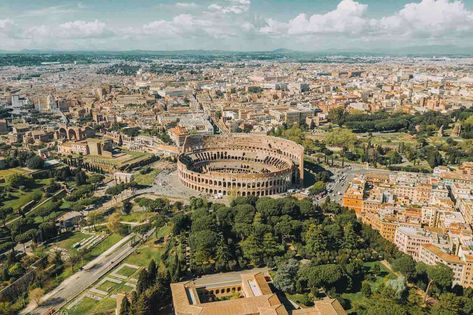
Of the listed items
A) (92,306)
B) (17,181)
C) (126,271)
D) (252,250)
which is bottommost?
(92,306)

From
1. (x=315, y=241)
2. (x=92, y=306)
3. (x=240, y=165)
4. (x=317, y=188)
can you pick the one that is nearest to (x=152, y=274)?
(x=92, y=306)

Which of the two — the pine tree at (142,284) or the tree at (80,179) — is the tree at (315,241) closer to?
the pine tree at (142,284)

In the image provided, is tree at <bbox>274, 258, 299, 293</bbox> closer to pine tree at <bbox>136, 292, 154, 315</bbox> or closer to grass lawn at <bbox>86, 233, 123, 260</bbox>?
pine tree at <bbox>136, 292, 154, 315</bbox>

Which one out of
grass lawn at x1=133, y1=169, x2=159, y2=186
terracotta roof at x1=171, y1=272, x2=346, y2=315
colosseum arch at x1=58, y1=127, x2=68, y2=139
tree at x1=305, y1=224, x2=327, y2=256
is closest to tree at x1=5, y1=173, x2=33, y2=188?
grass lawn at x1=133, y1=169, x2=159, y2=186

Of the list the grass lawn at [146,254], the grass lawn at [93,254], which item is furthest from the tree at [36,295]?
the grass lawn at [146,254]

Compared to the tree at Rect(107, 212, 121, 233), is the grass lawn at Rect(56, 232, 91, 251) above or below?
below

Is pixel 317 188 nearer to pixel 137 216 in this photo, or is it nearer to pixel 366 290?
pixel 366 290

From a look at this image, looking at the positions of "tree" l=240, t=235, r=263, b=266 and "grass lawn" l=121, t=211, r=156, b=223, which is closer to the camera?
"tree" l=240, t=235, r=263, b=266
